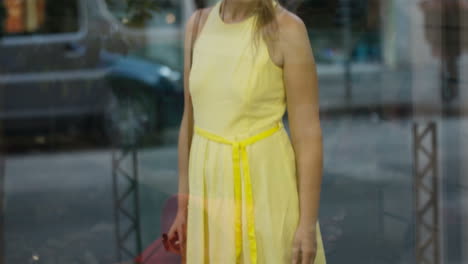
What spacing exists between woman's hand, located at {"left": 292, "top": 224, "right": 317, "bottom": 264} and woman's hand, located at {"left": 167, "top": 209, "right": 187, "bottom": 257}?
30 cm

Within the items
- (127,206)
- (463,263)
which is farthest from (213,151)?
(463,263)

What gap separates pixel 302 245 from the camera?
163 cm

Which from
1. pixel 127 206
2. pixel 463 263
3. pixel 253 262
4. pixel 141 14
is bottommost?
pixel 463 263

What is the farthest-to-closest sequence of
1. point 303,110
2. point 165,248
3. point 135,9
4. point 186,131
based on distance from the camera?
point 135,9 → point 165,248 → point 186,131 → point 303,110

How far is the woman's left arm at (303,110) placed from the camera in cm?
156

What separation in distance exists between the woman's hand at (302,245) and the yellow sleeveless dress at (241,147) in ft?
0.05

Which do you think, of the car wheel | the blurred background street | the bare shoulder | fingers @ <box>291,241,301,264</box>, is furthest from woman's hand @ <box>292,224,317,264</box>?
the car wheel

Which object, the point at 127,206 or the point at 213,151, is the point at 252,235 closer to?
the point at 213,151

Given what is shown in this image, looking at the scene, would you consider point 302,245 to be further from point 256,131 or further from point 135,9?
point 135,9

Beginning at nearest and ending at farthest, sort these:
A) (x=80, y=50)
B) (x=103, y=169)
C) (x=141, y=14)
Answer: (x=141, y=14), (x=80, y=50), (x=103, y=169)

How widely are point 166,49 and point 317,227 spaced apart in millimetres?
1261

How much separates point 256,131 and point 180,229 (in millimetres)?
357

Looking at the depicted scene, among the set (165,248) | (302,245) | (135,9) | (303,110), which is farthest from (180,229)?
(135,9)

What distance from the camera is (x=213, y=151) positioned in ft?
5.37
